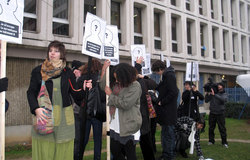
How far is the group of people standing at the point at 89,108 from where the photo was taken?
8.80 feet

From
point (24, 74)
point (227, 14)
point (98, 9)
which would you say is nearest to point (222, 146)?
point (24, 74)

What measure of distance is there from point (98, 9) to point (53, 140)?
33.1ft

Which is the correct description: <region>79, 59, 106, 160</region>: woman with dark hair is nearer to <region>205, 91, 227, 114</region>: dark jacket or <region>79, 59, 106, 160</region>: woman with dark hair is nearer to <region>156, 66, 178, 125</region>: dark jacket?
<region>156, 66, 178, 125</region>: dark jacket

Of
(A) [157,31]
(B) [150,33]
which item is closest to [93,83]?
(B) [150,33]

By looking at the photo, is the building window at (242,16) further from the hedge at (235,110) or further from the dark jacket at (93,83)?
the dark jacket at (93,83)

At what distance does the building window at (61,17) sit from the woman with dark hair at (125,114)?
758 centimetres

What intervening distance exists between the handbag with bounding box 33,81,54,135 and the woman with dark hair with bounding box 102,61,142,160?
1134 millimetres

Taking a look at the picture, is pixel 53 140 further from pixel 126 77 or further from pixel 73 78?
pixel 126 77

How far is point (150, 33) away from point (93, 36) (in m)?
10.2

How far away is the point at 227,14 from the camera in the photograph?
2039 centimetres

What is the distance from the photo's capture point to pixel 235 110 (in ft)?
53.4

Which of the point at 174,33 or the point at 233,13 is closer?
the point at 174,33

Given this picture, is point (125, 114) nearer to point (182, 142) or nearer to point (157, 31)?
point (182, 142)

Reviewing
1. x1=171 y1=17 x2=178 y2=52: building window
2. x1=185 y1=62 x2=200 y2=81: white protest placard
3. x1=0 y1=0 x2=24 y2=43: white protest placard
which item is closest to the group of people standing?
x1=0 y1=0 x2=24 y2=43: white protest placard
